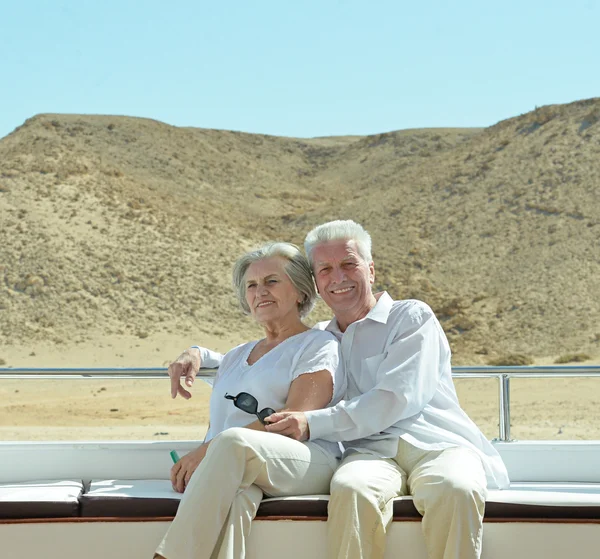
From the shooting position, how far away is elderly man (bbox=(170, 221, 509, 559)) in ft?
9.55

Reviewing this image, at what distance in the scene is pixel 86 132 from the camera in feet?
193

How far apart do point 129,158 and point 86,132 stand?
14.9 ft

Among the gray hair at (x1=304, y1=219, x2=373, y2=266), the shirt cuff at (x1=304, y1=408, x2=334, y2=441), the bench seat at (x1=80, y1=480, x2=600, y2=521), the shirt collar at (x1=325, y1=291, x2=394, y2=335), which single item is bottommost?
the bench seat at (x1=80, y1=480, x2=600, y2=521)

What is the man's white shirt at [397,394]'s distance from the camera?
10.8 ft

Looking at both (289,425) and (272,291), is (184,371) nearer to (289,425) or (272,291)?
(272,291)

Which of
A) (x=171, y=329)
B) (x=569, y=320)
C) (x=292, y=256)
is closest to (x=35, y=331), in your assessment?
(x=171, y=329)

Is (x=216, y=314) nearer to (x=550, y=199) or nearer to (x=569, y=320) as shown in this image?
(x=569, y=320)

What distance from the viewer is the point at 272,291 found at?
3.71 m

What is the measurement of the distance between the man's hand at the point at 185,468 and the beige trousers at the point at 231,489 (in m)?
0.30

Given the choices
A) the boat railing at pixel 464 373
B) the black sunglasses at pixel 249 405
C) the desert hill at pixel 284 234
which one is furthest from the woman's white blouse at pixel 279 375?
the desert hill at pixel 284 234

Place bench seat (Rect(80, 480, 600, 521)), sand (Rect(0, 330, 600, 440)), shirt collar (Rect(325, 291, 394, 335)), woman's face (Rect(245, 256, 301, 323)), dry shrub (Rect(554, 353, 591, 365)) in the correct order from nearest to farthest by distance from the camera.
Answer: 1. bench seat (Rect(80, 480, 600, 521))
2. shirt collar (Rect(325, 291, 394, 335))
3. woman's face (Rect(245, 256, 301, 323))
4. sand (Rect(0, 330, 600, 440))
5. dry shrub (Rect(554, 353, 591, 365))

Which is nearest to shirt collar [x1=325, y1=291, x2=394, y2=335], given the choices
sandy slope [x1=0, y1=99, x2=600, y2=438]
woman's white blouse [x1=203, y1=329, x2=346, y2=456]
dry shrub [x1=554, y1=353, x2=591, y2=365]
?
woman's white blouse [x1=203, y1=329, x2=346, y2=456]

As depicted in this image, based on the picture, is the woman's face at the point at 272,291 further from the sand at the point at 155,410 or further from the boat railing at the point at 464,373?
the sand at the point at 155,410

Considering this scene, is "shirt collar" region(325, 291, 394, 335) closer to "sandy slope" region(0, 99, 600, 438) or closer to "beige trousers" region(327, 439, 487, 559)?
"beige trousers" region(327, 439, 487, 559)
